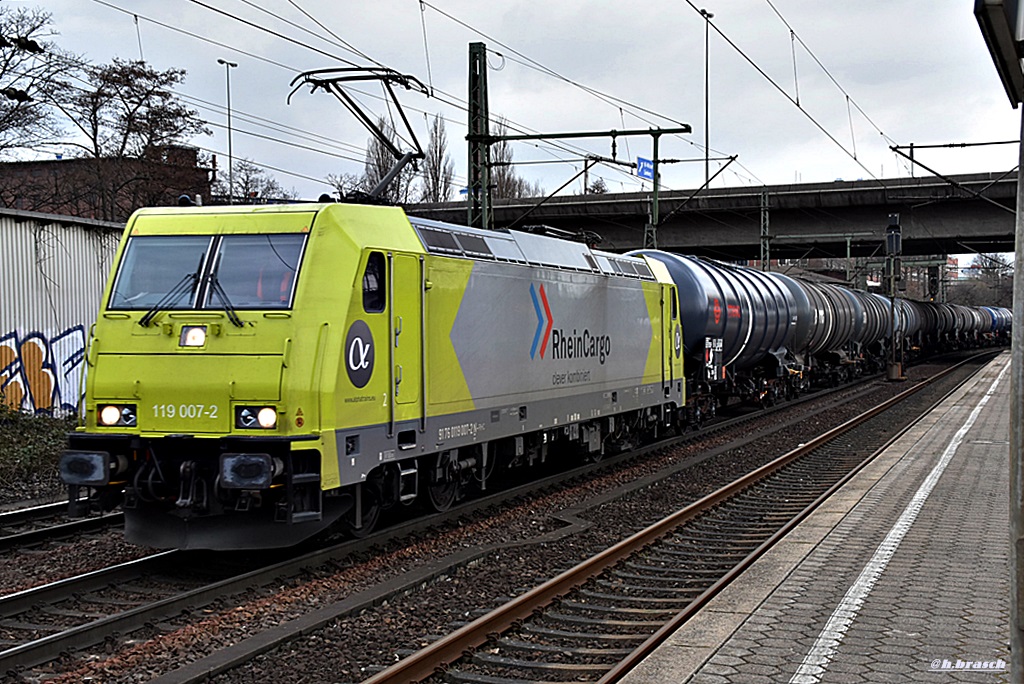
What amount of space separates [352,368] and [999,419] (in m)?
17.9

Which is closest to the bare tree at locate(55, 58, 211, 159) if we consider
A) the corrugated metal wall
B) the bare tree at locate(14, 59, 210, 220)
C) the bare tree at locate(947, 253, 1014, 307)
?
the bare tree at locate(14, 59, 210, 220)

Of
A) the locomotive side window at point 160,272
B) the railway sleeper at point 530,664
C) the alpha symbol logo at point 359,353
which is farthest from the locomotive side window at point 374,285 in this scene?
the railway sleeper at point 530,664

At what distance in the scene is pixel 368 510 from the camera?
33.8 ft

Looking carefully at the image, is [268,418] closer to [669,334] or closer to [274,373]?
[274,373]

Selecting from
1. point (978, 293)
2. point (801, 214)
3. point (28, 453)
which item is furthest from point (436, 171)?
point (978, 293)

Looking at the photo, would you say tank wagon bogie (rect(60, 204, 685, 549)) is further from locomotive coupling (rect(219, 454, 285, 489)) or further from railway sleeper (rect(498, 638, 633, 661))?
railway sleeper (rect(498, 638, 633, 661))

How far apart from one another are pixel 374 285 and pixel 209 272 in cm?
147

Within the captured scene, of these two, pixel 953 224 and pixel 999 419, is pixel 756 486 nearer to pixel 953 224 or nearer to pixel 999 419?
pixel 999 419

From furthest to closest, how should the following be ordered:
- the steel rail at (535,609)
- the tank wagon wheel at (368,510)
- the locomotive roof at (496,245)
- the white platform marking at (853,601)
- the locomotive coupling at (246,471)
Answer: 1. the tank wagon wheel at (368,510)
2. the locomotive roof at (496,245)
3. the locomotive coupling at (246,471)
4. the steel rail at (535,609)
5. the white platform marking at (853,601)

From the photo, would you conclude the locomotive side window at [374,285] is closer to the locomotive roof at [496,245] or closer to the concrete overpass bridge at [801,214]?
the locomotive roof at [496,245]

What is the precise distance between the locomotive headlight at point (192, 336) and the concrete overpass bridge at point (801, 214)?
106 feet

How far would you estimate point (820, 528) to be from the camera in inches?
407

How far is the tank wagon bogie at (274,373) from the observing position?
8688 millimetres

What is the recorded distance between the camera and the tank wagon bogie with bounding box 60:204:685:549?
8688mm
